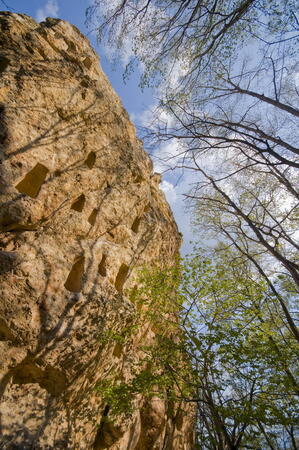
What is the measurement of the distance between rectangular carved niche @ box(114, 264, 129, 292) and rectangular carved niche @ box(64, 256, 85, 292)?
1.33 meters

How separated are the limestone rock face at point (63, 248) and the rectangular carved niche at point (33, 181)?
0.08ft

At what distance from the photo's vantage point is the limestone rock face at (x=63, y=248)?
488 cm

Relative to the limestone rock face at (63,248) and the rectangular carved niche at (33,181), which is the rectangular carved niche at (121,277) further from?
the rectangular carved niche at (33,181)

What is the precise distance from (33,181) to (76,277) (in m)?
2.58

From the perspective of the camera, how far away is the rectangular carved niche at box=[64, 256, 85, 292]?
601 centimetres

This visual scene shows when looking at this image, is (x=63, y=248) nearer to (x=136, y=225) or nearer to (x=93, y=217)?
(x=93, y=217)

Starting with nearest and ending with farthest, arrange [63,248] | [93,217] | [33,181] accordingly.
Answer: [63,248] → [33,181] → [93,217]

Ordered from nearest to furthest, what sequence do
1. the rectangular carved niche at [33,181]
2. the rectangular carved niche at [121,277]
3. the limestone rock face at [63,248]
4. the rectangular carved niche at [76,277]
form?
the limestone rock face at [63,248]
the rectangular carved niche at [76,277]
the rectangular carved niche at [33,181]
the rectangular carved niche at [121,277]

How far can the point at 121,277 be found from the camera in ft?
24.5

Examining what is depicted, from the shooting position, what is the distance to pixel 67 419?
515cm

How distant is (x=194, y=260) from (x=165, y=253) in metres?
3.42

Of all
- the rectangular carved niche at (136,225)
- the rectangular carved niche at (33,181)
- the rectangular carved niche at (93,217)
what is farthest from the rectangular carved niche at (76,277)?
the rectangular carved niche at (136,225)

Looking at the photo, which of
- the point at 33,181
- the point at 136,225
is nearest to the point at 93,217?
the point at 33,181

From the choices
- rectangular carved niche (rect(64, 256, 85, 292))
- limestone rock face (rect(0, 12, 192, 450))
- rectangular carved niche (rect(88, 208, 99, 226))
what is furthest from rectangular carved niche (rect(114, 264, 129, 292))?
rectangular carved niche (rect(88, 208, 99, 226))
